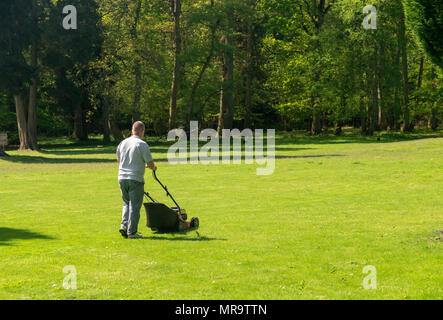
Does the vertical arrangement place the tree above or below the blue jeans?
above

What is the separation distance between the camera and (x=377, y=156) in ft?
101

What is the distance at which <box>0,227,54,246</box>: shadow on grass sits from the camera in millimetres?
11530

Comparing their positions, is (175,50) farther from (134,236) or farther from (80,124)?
(134,236)

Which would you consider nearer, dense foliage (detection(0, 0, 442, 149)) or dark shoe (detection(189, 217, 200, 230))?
dark shoe (detection(189, 217, 200, 230))

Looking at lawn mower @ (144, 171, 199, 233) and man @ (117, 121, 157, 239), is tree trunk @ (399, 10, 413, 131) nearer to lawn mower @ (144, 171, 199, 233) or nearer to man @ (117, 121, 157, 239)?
lawn mower @ (144, 171, 199, 233)

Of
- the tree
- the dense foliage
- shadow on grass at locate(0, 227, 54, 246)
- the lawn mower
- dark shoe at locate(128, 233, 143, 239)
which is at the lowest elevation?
shadow on grass at locate(0, 227, 54, 246)

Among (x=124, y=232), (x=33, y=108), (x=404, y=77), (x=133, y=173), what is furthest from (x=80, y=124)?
(x=133, y=173)

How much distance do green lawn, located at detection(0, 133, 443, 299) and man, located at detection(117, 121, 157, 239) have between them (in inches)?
16.0

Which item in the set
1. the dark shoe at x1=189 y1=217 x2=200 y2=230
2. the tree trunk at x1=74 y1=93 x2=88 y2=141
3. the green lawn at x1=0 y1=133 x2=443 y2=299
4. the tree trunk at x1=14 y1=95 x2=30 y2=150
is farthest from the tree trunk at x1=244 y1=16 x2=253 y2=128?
the dark shoe at x1=189 y1=217 x2=200 y2=230

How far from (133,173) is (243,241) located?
247 cm

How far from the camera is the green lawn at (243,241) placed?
7.64 m

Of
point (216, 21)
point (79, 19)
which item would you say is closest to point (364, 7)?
point (216, 21)
